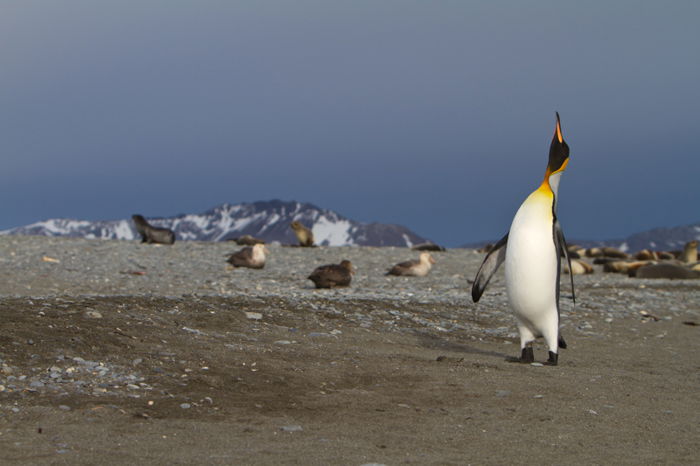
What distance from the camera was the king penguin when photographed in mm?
8211

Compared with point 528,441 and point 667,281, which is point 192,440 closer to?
point 528,441

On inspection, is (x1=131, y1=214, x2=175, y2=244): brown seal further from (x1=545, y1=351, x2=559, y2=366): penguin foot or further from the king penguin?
(x1=545, y1=351, x2=559, y2=366): penguin foot

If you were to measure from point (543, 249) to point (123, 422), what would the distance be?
15.2 feet

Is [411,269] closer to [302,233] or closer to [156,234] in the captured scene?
[302,233]

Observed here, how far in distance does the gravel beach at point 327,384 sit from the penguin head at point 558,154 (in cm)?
204

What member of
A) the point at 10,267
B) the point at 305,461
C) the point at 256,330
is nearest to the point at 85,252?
the point at 10,267

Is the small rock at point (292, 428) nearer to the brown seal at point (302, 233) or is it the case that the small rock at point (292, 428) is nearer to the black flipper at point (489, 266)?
the black flipper at point (489, 266)

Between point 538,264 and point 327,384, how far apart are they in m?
2.80

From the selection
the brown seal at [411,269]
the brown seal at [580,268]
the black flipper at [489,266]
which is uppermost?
the black flipper at [489,266]

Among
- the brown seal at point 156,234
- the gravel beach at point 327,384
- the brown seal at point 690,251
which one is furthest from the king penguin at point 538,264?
the brown seal at point 690,251

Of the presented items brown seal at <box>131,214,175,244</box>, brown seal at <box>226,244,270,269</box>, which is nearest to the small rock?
brown seal at <box>226,244,270,269</box>

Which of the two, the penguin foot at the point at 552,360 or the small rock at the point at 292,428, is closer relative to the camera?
the small rock at the point at 292,428

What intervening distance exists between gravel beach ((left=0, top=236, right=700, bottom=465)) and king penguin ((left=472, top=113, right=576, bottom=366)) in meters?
0.43

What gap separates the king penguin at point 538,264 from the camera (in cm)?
821
